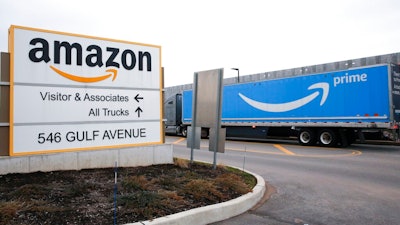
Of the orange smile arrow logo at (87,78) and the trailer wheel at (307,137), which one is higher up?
the orange smile arrow logo at (87,78)

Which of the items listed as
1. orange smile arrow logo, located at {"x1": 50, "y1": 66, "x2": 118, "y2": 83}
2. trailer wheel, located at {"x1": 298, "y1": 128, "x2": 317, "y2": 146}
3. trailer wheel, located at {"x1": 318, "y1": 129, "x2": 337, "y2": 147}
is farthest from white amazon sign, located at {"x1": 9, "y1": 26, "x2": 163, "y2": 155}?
trailer wheel, located at {"x1": 298, "y1": 128, "x2": 317, "y2": 146}

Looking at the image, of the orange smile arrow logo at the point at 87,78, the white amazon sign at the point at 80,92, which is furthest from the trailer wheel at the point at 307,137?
the orange smile arrow logo at the point at 87,78

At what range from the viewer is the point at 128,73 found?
8.82 meters

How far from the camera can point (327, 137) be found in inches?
718

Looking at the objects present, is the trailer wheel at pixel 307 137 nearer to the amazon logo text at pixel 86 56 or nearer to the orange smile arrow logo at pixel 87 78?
the amazon logo text at pixel 86 56

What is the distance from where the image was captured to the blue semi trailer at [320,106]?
51.6ft

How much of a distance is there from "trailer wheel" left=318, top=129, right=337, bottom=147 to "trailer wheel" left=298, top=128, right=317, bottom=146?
1.28 ft

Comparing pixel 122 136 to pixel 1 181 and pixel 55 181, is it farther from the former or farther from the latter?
pixel 1 181

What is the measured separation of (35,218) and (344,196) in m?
5.62

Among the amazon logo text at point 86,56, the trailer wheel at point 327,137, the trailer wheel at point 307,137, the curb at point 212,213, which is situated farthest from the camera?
the trailer wheel at point 307,137

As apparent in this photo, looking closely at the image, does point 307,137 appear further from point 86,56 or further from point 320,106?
point 86,56

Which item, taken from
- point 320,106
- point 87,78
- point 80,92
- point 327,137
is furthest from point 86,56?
point 327,137

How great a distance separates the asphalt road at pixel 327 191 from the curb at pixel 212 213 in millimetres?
131

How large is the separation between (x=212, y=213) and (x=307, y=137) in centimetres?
1500
